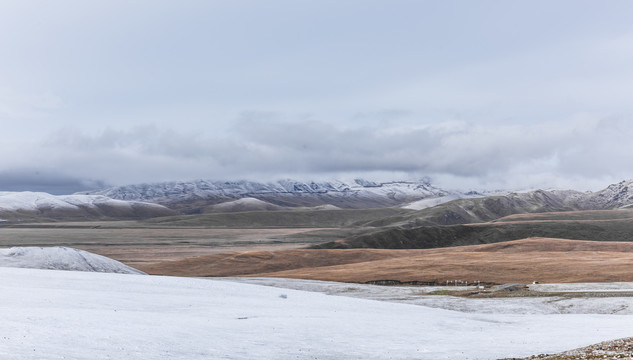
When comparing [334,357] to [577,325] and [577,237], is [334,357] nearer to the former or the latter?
[577,325]

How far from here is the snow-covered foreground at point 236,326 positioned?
67.4ft

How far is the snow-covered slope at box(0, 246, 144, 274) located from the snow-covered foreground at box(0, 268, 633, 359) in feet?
53.9

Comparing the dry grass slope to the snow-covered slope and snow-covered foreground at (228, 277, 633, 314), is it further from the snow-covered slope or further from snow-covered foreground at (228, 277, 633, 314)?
the snow-covered slope

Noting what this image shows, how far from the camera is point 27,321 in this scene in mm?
22250

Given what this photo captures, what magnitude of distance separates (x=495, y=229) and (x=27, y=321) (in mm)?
159207

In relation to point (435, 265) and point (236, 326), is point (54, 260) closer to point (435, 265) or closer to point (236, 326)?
point (236, 326)


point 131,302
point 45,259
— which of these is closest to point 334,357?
point 131,302

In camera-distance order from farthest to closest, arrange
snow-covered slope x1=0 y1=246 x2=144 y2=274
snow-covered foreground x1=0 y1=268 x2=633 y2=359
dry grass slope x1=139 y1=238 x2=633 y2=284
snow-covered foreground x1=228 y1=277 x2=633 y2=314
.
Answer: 1. dry grass slope x1=139 y1=238 x2=633 y2=284
2. snow-covered slope x1=0 y1=246 x2=144 y2=274
3. snow-covered foreground x1=228 y1=277 x2=633 y2=314
4. snow-covered foreground x1=0 y1=268 x2=633 y2=359

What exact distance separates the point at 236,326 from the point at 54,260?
42.5 meters

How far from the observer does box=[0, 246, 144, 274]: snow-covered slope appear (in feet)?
194

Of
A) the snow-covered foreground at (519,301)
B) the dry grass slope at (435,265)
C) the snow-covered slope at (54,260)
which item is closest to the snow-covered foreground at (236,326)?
the snow-covered foreground at (519,301)

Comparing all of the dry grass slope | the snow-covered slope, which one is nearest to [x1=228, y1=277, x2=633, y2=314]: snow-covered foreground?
the dry grass slope

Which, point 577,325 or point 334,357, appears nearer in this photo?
point 334,357

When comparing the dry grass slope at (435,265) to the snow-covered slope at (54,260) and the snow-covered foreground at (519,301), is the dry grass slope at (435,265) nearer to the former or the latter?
the snow-covered foreground at (519,301)
